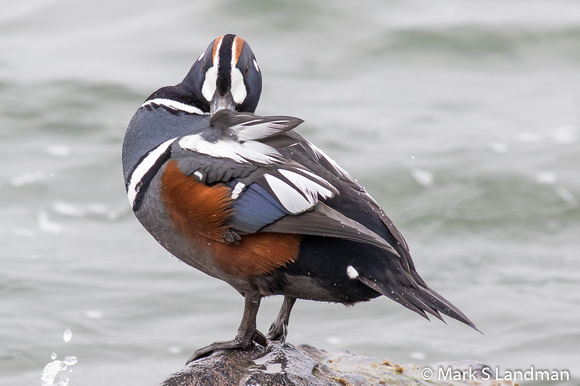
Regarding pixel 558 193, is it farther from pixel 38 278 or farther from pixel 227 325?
pixel 38 278

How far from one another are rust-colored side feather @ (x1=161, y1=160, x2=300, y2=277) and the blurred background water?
238 centimetres

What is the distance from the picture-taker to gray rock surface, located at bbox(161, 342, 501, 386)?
14.0 ft

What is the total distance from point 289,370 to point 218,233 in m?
0.74

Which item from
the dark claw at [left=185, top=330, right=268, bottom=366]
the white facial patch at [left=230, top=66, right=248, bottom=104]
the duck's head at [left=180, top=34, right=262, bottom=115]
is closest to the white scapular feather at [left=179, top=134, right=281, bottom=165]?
the duck's head at [left=180, top=34, right=262, bottom=115]

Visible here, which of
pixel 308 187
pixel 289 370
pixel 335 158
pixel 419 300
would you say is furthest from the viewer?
pixel 335 158

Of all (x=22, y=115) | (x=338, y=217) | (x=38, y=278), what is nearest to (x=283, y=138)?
(x=338, y=217)

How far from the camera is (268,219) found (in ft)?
13.9

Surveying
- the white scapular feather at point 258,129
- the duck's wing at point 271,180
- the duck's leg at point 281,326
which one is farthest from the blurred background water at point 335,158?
the white scapular feather at point 258,129

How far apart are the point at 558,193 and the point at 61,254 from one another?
5.14 m

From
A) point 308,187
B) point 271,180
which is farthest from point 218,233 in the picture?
point 308,187

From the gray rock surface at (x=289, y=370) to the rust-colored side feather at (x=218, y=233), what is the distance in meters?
0.44

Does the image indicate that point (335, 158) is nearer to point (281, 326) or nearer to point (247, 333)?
point (281, 326)

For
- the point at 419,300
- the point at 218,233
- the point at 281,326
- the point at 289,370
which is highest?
the point at 218,233

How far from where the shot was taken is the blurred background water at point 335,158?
23.8 ft
